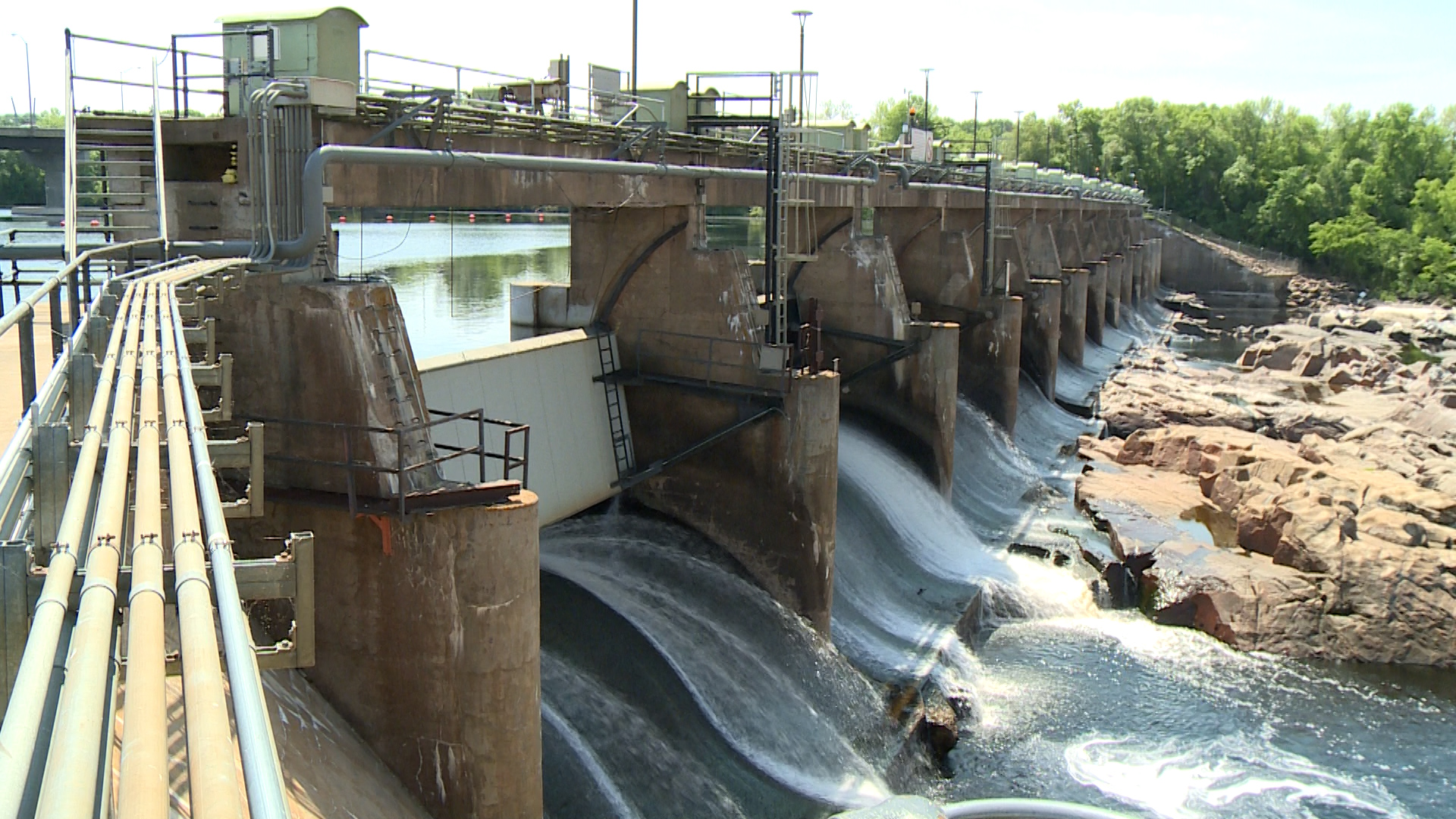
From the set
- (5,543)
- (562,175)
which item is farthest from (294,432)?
(5,543)

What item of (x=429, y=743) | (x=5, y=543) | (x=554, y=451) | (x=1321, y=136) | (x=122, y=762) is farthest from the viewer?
(x=1321, y=136)

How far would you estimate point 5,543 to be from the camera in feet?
12.0

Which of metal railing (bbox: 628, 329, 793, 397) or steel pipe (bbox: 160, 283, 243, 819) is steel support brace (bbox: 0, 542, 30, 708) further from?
metal railing (bbox: 628, 329, 793, 397)

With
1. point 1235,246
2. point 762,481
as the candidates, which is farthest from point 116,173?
point 1235,246

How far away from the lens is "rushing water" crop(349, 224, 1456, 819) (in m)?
15.0

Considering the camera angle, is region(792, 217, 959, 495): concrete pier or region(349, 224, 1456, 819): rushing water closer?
region(349, 224, 1456, 819): rushing water

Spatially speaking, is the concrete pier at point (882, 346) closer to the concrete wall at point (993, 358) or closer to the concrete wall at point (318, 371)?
the concrete wall at point (993, 358)

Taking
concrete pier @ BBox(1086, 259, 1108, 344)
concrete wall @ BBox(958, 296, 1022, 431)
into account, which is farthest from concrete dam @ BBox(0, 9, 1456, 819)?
concrete pier @ BBox(1086, 259, 1108, 344)

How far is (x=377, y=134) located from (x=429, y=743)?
6.45 metres

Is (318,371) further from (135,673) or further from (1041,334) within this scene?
(1041,334)

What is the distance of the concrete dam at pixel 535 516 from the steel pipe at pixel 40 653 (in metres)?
0.01

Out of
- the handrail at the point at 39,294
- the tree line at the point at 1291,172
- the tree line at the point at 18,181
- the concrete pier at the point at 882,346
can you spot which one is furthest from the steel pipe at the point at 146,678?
the tree line at the point at 1291,172

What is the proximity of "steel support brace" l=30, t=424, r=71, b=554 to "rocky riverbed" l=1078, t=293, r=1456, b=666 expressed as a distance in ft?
66.4

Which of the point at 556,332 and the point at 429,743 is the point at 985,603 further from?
the point at 429,743
